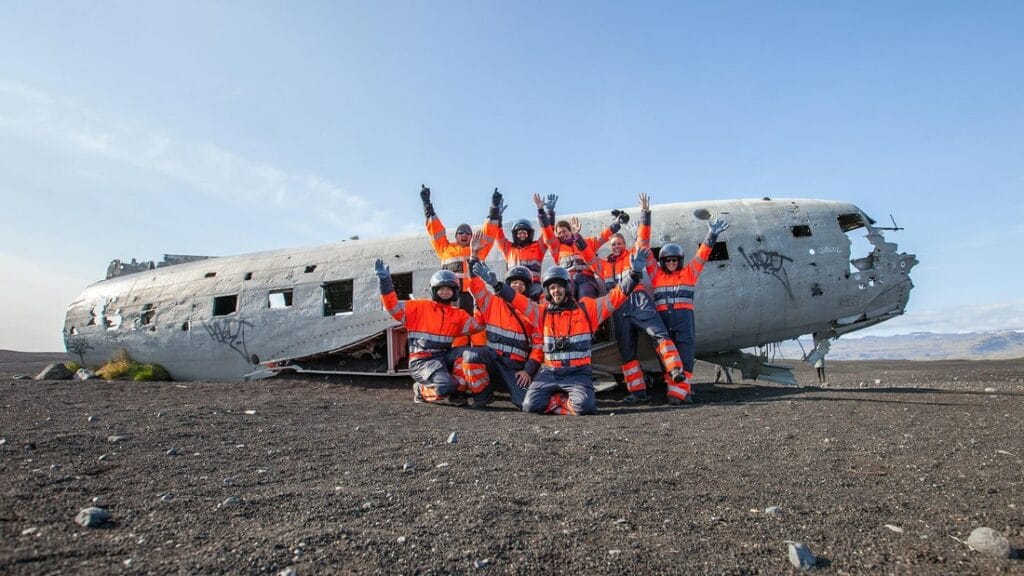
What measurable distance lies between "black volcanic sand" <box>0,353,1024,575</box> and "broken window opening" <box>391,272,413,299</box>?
475 cm

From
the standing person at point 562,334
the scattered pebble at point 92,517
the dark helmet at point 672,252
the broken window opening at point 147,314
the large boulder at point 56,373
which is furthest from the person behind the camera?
the broken window opening at point 147,314

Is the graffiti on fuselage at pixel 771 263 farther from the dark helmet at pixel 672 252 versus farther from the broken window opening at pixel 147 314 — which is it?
the broken window opening at pixel 147 314

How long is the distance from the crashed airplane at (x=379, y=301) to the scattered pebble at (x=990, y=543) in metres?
6.64

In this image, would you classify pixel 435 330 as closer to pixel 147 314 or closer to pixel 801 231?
pixel 801 231

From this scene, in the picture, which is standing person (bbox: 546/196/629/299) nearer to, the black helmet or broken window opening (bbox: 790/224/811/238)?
the black helmet

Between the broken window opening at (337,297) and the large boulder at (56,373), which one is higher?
the broken window opening at (337,297)

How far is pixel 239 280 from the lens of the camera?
12336 millimetres

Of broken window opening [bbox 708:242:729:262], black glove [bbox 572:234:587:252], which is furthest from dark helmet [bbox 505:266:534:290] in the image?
broken window opening [bbox 708:242:729:262]

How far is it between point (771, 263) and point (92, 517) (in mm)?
9674

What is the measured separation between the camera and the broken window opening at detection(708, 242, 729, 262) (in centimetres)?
984

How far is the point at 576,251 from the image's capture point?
9.27 metres

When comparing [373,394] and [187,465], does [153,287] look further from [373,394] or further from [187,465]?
[187,465]

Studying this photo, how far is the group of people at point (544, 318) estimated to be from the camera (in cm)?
762

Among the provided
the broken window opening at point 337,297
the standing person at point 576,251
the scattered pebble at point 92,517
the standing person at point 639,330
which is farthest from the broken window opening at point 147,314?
the scattered pebble at point 92,517
